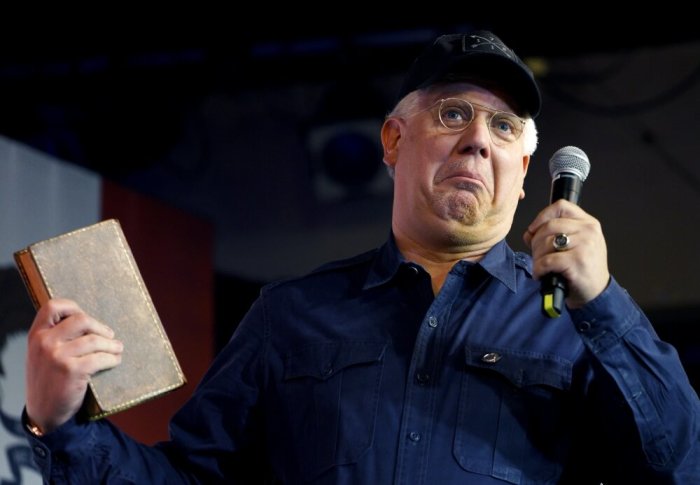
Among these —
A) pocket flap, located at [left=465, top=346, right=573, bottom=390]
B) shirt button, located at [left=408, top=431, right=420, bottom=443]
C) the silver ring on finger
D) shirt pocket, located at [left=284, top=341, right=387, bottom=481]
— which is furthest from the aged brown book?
the silver ring on finger

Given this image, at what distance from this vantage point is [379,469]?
162 centimetres

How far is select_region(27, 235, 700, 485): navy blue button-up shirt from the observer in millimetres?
1501

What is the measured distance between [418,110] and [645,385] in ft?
2.17

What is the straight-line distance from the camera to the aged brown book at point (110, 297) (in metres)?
1.53

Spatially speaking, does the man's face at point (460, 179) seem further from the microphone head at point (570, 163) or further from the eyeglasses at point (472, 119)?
the microphone head at point (570, 163)

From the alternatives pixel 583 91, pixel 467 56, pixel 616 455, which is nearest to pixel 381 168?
pixel 583 91

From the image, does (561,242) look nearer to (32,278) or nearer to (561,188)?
(561,188)

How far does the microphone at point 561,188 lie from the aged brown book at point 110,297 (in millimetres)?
523

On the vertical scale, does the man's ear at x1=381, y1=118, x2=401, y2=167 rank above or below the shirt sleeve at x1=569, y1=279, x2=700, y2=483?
above

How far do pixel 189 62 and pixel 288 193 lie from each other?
33.1 inches

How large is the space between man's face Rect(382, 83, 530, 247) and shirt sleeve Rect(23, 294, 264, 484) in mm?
324

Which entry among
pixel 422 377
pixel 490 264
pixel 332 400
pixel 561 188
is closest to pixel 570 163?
pixel 561 188

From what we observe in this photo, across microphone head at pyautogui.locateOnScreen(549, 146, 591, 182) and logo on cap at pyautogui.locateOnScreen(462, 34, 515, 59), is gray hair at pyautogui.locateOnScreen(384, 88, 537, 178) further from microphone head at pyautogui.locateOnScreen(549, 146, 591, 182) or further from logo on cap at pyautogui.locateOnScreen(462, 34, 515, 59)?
microphone head at pyautogui.locateOnScreen(549, 146, 591, 182)

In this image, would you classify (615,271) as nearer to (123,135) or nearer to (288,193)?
(288,193)
